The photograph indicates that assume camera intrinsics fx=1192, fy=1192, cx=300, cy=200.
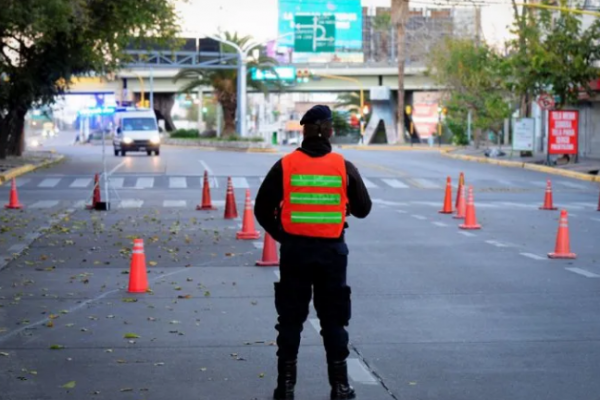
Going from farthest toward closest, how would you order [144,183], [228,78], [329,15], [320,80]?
[320,80]
[228,78]
[329,15]
[144,183]

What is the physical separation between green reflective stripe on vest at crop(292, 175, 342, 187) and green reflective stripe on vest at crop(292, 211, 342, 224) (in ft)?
0.62

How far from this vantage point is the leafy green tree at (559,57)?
156 ft

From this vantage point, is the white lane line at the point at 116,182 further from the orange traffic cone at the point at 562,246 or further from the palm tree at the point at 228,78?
the palm tree at the point at 228,78

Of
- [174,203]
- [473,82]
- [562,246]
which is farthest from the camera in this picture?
[473,82]

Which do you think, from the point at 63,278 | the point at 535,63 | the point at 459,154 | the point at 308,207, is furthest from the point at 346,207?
the point at 459,154

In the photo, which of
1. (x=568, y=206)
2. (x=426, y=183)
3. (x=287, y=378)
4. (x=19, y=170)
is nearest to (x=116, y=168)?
(x=19, y=170)

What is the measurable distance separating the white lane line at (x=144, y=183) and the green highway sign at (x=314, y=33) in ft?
85.6

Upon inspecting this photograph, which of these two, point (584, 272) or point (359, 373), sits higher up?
point (359, 373)

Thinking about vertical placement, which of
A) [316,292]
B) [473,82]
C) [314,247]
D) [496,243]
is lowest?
[496,243]

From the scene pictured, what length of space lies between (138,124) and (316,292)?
178ft

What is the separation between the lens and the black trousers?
7.61 m

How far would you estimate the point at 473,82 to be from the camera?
66.1 meters

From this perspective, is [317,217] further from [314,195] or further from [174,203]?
[174,203]

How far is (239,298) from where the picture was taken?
42.4 ft
